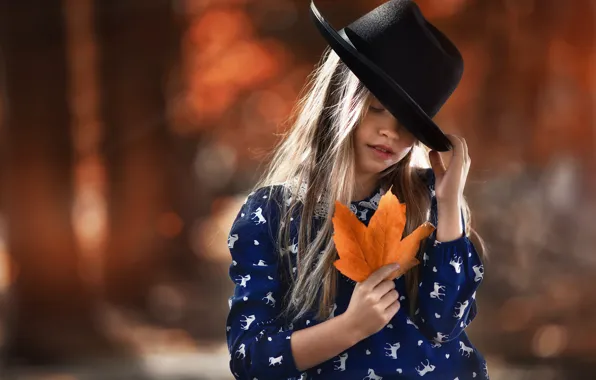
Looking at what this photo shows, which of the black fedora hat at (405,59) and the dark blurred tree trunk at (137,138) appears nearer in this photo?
the black fedora hat at (405,59)

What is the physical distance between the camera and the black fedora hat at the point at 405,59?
96 cm

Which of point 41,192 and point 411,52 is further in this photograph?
point 41,192

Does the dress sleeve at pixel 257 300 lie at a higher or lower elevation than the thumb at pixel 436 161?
lower

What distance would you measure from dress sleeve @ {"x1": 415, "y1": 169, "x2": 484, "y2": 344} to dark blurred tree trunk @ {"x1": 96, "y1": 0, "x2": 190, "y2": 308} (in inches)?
87.7

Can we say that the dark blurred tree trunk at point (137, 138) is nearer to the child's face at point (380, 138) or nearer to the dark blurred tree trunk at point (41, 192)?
the dark blurred tree trunk at point (41, 192)

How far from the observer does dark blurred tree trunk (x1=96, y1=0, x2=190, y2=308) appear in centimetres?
311

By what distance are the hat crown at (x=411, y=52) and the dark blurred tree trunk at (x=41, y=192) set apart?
2.34m

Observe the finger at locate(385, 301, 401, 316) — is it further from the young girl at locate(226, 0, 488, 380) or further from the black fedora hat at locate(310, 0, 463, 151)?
the black fedora hat at locate(310, 0, 463, 151)

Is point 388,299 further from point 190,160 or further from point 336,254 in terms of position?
point 190,160

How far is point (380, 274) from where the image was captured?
0.92 metres

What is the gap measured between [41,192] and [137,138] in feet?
1.51

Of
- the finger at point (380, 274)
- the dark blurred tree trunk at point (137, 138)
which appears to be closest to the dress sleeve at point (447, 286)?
the finger at point (380, 274)

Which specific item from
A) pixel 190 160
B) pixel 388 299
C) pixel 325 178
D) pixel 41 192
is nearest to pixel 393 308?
pixel 388 299

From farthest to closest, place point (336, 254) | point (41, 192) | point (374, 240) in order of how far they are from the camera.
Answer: point (41, 192) → point (336, 254) → point (374, 240)
